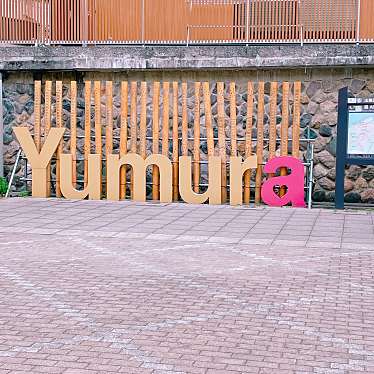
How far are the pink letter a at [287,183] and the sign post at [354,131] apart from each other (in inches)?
28.6

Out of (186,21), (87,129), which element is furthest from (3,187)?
(186,21)

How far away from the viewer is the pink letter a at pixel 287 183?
12.1 m

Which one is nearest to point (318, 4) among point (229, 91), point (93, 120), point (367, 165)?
point (229, 91)

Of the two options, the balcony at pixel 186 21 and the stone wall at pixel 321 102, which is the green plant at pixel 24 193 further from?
the balcony at pixel 186 21

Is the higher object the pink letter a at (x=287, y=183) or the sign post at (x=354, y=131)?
the sign post at (x=354, y=131)

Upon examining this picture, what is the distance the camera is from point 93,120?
44.9ft

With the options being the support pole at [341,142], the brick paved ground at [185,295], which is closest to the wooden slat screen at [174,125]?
the support pole at [341,142]

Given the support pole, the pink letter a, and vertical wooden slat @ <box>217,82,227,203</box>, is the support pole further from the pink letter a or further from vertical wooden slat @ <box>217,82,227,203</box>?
vertical wooden slat @ <box>217,82,227,203</box>

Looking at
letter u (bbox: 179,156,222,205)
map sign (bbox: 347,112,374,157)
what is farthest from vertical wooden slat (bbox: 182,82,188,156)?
map sign (bbox: 347,112,374,157)

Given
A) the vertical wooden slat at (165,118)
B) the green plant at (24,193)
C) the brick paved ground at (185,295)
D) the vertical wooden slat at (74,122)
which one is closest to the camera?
the brick paved ground at (185,295)

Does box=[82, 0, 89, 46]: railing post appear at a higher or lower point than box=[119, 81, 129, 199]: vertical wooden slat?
higher

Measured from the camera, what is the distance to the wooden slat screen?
1245 cm

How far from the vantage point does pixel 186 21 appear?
1329cm

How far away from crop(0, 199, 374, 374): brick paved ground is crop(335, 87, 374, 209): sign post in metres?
1.62
